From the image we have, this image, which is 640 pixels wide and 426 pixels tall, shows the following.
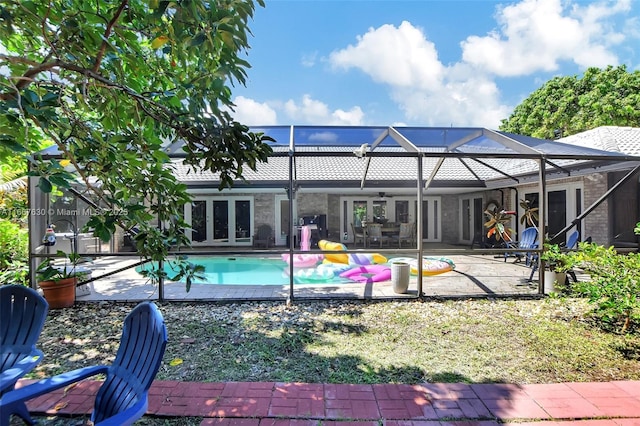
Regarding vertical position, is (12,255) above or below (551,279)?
above

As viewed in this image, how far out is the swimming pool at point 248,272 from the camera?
871 centimetres

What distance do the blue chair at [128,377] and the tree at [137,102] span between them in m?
0.59

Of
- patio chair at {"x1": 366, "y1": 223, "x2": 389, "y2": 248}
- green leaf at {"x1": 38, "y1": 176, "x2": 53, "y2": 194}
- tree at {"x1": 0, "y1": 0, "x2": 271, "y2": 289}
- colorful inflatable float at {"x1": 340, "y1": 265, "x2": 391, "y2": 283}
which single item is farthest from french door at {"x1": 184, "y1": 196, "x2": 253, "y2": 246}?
green leaf at {"x1": 38, "y1": 176, "x2": 53, "y2": 194}

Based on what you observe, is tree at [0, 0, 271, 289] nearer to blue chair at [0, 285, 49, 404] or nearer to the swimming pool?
blue chair at [0, 285, 49, 404]

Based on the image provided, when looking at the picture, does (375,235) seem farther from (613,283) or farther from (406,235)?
(613,283)

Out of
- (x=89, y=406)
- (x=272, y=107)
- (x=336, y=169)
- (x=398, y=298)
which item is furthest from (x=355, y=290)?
(x=272, y=107)

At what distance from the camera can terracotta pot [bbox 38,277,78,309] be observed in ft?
17.1

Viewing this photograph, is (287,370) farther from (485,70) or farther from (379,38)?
(485,70)

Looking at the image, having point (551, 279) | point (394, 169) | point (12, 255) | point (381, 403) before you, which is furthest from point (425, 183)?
point (12, 255)

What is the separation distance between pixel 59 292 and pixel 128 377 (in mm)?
4696

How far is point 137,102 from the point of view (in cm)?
269

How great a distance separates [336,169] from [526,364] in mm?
10366

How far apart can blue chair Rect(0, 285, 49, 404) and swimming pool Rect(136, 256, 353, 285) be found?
17.1ft

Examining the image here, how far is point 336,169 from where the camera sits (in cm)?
1291
